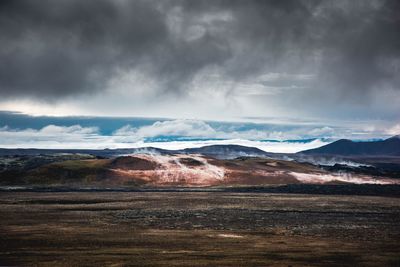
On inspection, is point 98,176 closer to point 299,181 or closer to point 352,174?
point 299,181

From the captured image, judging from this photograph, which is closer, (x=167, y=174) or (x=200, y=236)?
(x=200, y=236)

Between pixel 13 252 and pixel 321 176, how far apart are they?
120264mm

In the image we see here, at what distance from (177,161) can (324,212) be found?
307 feet

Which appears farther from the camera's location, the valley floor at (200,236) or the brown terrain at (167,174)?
the brown terrain at (167,174)

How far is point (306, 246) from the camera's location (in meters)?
34.1

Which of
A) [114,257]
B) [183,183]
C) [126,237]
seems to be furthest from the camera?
[183,183]

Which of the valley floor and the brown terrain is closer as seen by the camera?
the valley floor

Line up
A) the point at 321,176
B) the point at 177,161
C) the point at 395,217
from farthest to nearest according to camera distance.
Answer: the point at 177,161 < the point at 321,176 < the point at 395,217

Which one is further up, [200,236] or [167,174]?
[167,174]

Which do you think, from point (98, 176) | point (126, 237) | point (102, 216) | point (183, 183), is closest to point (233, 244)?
point (126, 237)

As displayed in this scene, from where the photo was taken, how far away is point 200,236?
131 feet

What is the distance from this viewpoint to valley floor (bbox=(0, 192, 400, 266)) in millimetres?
28344

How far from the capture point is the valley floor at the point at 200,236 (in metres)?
28.3

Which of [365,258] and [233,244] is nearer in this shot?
[365,258]
